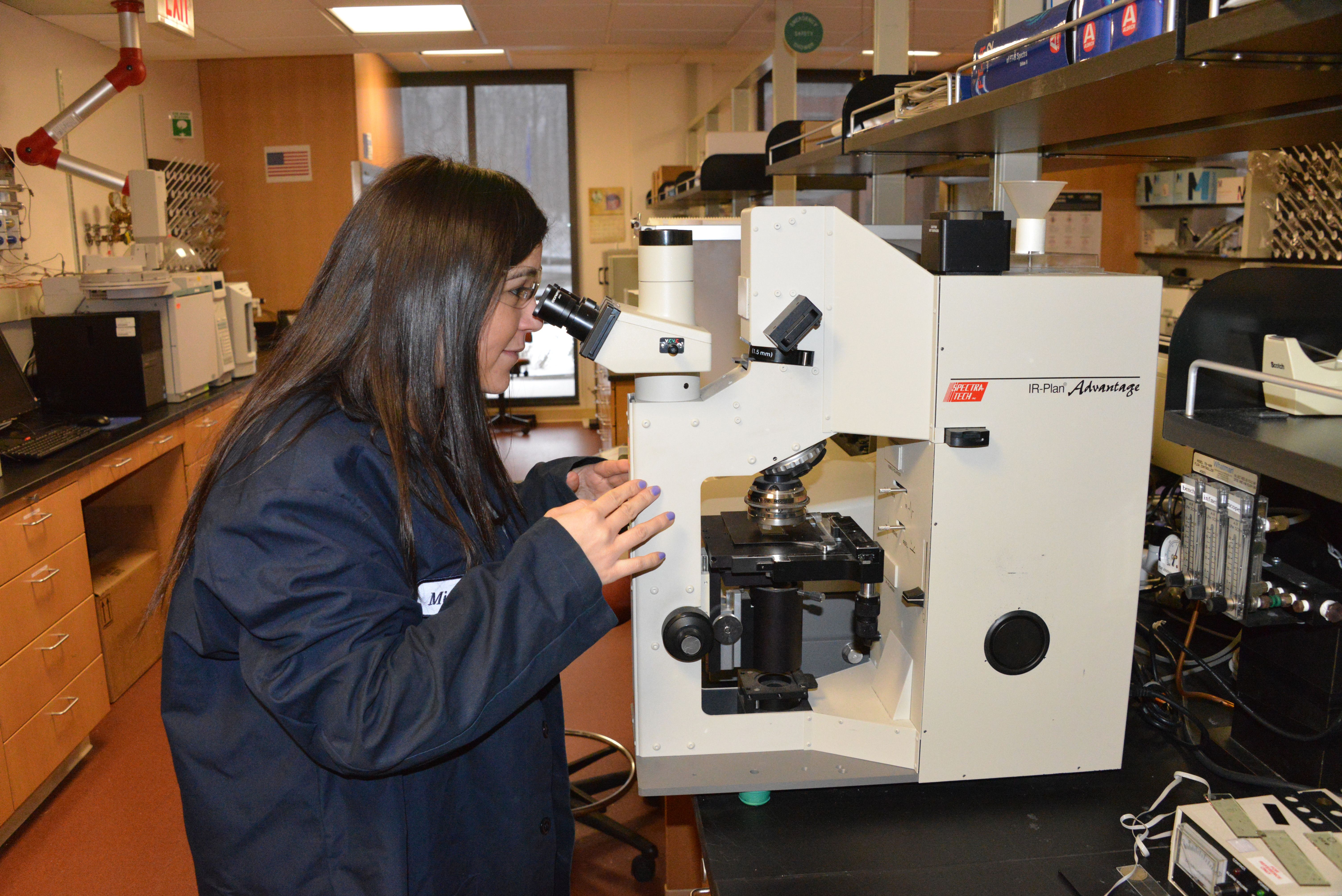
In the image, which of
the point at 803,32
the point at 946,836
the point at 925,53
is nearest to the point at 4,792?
the point at 946,836

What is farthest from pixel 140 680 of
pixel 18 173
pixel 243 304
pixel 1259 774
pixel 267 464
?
pixel 1259 774

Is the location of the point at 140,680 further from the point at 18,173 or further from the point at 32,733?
the point at 18,173

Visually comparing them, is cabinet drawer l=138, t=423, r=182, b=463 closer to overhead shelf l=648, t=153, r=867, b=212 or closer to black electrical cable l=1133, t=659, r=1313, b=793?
overhead shelf l=648, t=153, r=867, b=212

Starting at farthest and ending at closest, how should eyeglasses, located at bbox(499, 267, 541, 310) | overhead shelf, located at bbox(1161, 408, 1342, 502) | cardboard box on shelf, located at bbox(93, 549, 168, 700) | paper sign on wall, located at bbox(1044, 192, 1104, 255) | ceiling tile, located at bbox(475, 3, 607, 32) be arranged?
1. paper sign on wall, located at bbox(1044, 192, 1104, 255)
2. ceiling tile, located at bbox(475, 3, 607, 32)
3. cardboard box on shelf, located at bbox(93, 549, 168, 700)
4. eyeglasses, located at bbox(499, 267, 541, 310)
5. overhead shelf, located at bbox(1161, 408, 1342, 502)

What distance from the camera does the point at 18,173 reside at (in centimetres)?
346

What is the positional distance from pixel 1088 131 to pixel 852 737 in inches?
35.4

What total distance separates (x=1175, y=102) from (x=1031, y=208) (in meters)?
0.26

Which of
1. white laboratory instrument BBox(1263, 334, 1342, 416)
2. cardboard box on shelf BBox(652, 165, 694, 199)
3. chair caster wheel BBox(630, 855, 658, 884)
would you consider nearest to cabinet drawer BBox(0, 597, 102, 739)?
chair caster wheel BBox(630, 855, 658, 884)

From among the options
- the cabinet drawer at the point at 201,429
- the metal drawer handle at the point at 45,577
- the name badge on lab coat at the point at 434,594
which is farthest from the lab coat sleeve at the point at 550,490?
the cabinet drawer at the point at 201,429

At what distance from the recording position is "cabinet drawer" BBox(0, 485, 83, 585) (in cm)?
212

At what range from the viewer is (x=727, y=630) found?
1133 mm

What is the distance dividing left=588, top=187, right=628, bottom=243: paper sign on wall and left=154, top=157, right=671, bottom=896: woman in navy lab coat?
5.95 m

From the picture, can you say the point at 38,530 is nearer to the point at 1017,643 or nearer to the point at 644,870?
the point at 644,870

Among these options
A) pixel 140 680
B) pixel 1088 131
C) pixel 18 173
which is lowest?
pixel 140 680
